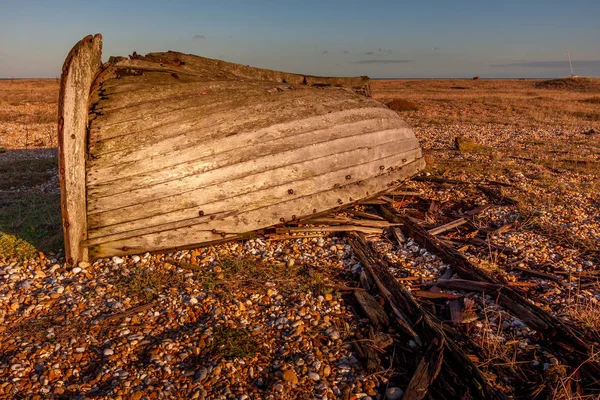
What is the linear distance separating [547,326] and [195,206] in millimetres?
4131

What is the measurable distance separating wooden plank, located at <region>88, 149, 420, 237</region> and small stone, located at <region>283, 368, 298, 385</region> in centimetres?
265

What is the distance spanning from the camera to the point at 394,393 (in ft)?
11.5

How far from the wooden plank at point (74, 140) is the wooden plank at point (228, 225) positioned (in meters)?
0.35

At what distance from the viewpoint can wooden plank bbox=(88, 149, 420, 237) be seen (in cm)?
551

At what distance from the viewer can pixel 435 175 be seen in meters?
10.1

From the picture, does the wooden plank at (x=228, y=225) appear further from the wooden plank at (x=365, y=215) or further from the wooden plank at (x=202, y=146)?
the wooden plank at (x=202, y=146)

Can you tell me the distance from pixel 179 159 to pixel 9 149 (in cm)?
1251

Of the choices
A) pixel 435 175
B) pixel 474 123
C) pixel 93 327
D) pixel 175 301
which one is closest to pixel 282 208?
pixel 175 301

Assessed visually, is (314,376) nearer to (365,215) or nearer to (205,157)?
(205,157)

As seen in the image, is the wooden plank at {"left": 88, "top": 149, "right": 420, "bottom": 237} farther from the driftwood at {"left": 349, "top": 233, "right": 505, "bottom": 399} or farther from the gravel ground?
the driftwood at {"left": 349, "top": 233, "right": 505, "bottom": 399}

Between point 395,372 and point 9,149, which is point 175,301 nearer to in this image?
point 395,372

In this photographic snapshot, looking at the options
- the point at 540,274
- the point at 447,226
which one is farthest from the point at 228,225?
the point at 540,274

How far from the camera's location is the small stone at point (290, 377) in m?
3.65

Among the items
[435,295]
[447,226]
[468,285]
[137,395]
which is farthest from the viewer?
[447,226]
